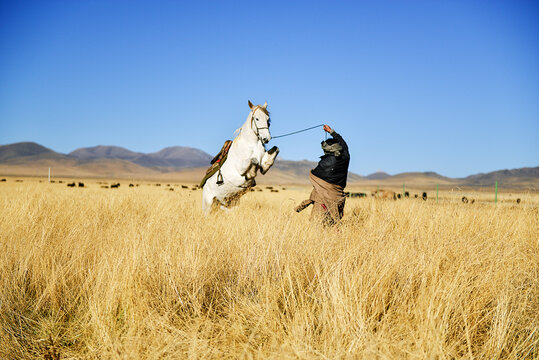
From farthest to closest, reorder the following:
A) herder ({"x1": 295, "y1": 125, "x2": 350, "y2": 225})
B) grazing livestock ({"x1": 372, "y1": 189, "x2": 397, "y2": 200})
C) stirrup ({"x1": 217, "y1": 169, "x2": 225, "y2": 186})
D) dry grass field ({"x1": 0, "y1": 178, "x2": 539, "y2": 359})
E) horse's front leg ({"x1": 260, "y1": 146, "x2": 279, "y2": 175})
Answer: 1. grazing livestock ({"x1": 372, "y1": 189, "x2": 397, "y2": 200})
2. stirrup ({"x1": 217, "y1": 169, "x2": 225, "y2": 186})
3. horse's front leg ({"x1": 260, "y1": 146, "x2": 279, "y2": 175})
4. herder ({"x1": 295, "y1": 125, "x2": 350, "y2": 225})
5. dry grass field ({"x1": 0, "y1": 178, "x2": 539, "y2": 359})

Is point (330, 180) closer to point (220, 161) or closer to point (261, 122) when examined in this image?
point (261, 122)

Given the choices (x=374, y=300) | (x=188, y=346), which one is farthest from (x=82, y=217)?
(x=374, y=300)

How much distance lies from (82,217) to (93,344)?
425 centimetres

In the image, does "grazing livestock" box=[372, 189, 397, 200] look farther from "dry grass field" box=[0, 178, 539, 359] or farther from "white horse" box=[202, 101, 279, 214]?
"dry grass field" box=[0, 178, 539, 359]

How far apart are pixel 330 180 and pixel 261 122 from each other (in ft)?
4.93

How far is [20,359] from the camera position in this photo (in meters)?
2.30

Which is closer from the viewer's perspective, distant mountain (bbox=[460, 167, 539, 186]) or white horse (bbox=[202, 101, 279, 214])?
white horse (bbox=[202, 101, 279, 214])

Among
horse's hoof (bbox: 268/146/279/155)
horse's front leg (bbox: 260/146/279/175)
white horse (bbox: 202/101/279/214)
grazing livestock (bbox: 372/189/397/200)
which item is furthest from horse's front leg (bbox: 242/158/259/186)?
grazing livestock (bbox: 372/189/397/200)

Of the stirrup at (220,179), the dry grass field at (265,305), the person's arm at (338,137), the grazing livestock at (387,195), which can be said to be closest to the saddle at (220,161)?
the stirrup at (220,179)

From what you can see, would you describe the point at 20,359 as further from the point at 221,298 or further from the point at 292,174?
the point at 292,174

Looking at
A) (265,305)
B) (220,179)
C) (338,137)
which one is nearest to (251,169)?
(220,179)

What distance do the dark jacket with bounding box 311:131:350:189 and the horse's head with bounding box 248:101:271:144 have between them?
1029 mm

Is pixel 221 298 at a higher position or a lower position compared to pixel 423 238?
lower

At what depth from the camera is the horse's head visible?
5867 millimetres
